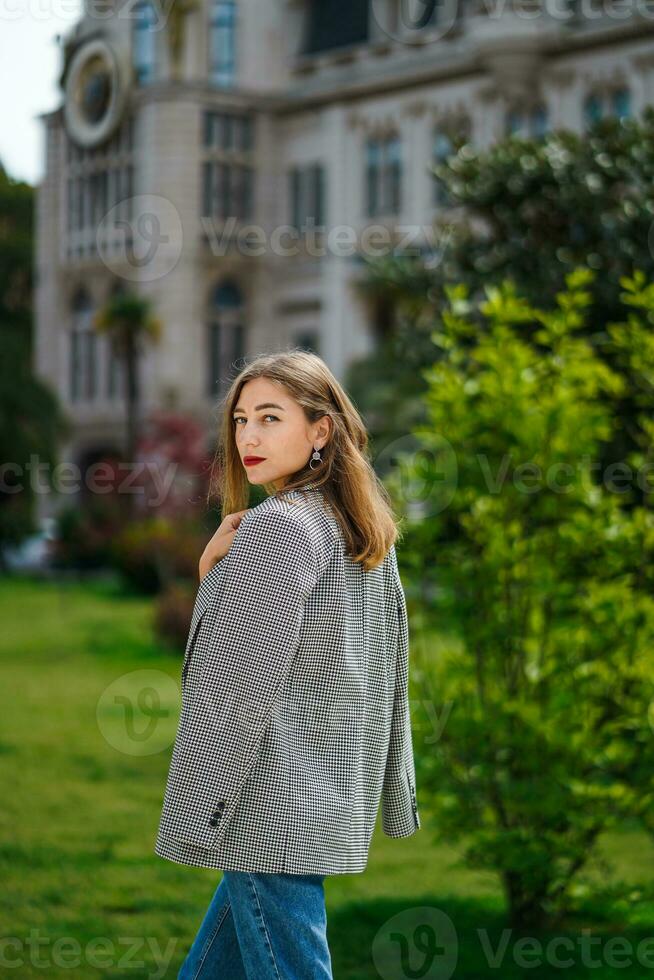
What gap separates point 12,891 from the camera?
608 cm

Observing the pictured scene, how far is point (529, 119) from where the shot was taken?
110 feet

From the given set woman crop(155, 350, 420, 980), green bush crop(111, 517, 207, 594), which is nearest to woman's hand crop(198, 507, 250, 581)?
woman crop(155, 350, 420, 980)

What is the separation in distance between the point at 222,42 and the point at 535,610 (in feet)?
121

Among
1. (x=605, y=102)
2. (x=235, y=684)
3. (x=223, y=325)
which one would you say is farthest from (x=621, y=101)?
(x=235, y=684)

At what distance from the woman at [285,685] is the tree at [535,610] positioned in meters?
1.97

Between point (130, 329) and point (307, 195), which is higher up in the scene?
point (307, 195)

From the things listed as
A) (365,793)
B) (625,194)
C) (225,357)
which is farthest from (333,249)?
(365,793)

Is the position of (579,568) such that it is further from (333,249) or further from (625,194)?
(333,249)

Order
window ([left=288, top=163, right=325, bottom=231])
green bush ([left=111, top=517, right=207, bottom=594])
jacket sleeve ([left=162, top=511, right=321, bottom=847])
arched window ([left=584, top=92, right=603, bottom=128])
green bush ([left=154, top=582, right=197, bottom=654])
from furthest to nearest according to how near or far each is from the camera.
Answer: window ([left=288, top=163, right=325, bottom=231]), arched window ([left=584, top=92, right=603, bottom=128]), green bush ([left=111, top=517, right=207, bottom=594]), green bush ([left=154, top=582, right=197, bottom=654]), jacket sleeve ([left=162, top=511, right=321, bottom=847])

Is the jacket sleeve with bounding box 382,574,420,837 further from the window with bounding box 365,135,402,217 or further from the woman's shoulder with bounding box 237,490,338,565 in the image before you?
the window with bounding box 365,135,402,217

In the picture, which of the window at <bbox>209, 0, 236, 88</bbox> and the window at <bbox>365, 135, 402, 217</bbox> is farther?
the window at <bbox>209, 0, 236, 88</bbox>

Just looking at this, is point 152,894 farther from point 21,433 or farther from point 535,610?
point 21,433

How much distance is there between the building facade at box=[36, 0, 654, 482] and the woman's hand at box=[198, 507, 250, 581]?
32612 millimetres

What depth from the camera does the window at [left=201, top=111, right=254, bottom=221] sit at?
4000 cm
